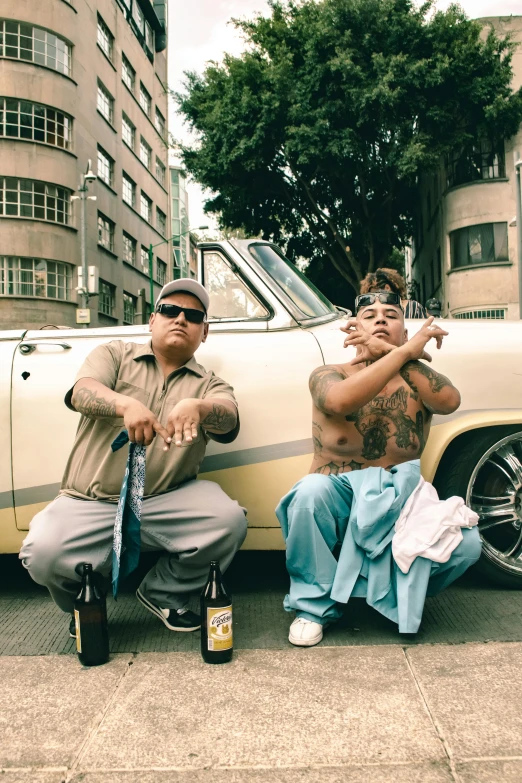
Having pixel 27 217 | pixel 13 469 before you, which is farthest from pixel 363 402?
pixel 27 217

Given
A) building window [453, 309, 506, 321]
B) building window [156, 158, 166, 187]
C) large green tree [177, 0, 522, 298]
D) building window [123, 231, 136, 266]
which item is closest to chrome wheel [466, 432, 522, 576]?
large green tree [177, 0, 522, 298]

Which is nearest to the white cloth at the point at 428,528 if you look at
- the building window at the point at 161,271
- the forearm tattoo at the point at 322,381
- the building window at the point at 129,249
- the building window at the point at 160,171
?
the forearm tattoo at the point at 322,381

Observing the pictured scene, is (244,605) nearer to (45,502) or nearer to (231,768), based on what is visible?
(45,502)

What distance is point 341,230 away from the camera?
917 inches

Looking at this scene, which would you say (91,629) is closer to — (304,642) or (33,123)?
(304,642)

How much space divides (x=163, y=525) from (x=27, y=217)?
76.6 ft

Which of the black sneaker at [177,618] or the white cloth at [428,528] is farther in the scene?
the black sneaker at [177,618]

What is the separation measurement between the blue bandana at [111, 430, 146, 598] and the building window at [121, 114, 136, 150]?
32.8 metres

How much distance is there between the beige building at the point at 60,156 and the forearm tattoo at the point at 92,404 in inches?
850

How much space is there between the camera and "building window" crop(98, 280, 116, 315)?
29.1 m

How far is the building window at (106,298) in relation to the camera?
29.1m

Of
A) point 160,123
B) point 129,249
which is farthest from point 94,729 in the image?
point 160,123

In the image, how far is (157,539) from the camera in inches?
120

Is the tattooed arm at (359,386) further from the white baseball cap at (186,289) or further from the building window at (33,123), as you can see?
the building window at (33,123)
